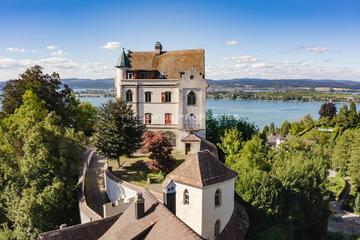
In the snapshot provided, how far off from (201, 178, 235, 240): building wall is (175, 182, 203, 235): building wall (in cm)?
30

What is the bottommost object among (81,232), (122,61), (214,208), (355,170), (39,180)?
(355,170)

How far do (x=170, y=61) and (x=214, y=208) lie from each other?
29534mm

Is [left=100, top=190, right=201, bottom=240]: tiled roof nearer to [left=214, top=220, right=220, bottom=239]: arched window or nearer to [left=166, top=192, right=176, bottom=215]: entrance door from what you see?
[left=166, top=192, right=176, bottom=215]: entrance door

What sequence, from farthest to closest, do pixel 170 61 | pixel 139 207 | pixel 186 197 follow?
pixel 170 61 < pixel 186 197 < pixel 139 207

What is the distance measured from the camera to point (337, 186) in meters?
59.8

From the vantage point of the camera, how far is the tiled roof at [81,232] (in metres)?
20.8

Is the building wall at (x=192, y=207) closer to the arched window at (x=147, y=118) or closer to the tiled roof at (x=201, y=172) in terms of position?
the tiled roof at (x=201, y=172)

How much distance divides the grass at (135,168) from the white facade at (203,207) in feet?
27.4

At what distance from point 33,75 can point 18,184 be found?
20.7 m

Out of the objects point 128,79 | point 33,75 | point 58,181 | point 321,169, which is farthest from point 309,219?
point 33,75

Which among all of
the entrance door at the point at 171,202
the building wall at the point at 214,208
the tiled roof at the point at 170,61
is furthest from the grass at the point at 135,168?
the tiled roof at the point at 170,61

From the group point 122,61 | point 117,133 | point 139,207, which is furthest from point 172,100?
point 139,207

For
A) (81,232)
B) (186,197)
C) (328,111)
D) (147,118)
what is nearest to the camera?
(81,232)

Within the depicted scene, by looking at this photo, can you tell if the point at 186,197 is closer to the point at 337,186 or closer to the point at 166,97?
the point at 166,97
